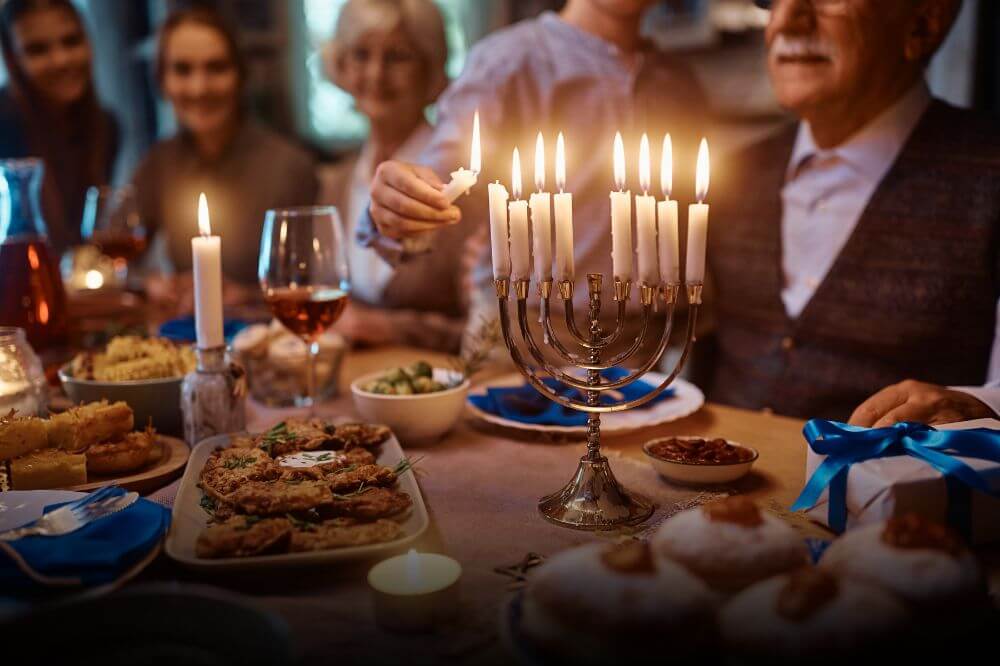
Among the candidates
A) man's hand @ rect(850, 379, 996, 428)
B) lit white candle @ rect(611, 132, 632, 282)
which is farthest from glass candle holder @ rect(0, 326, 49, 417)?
man's hand @ rect(850, 379, 996, 428)

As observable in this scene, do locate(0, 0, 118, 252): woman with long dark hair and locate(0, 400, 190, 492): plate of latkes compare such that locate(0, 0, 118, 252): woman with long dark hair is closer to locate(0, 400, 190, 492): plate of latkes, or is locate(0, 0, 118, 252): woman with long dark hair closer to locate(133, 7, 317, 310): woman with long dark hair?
locate(133, 7, 317, 310): woman with long dark hair

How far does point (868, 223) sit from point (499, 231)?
1.40 m

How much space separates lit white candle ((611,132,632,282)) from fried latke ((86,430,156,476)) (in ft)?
2.69

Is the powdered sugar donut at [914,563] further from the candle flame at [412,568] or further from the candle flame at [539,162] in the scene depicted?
the candle flame at [539,162]

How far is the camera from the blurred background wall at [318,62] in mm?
3100

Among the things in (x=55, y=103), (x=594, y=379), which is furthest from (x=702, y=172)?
(x=55, y=103)

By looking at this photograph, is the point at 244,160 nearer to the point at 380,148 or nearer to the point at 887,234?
the point at 380,148

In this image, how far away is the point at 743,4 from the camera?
3.57 metres

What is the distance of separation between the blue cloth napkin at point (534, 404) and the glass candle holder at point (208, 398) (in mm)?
483

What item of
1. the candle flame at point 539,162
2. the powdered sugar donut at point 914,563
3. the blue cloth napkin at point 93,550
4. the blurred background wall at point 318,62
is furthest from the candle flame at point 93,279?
the powdered sugar donut at point 914,563

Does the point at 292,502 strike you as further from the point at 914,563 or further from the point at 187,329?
the point at 187,329

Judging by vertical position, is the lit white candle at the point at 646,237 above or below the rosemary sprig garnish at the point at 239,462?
above

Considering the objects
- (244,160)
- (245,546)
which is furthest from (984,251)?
(244,160)

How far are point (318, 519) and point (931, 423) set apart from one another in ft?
3.27
